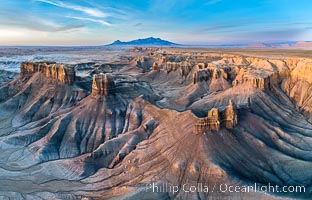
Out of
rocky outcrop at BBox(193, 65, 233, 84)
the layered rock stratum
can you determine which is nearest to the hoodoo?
the layered rock stratum

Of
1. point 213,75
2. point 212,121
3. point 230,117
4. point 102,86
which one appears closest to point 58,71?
point 102,86

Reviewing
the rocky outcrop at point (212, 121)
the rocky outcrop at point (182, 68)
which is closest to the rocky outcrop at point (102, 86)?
the rocky outcrop at point (212, 121)

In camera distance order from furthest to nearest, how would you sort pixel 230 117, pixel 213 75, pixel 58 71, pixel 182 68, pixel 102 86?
pixel 182 68 → pixel 213 75 → pixel 58 71 → pixel 102 86 → pixel 230 117

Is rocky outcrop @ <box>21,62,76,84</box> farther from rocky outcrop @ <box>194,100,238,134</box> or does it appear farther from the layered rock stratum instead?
rocky outcrop @ <box>194,100,238,134</box>

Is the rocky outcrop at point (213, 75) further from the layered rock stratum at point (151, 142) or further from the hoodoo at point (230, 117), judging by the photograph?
the hoodoo at point (230, 117)

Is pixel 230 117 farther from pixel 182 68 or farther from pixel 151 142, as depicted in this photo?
pixel 182 68

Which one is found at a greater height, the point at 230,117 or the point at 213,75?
the point at 230,117

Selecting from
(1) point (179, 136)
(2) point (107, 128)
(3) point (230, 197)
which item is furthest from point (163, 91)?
(3) point (230, 197)

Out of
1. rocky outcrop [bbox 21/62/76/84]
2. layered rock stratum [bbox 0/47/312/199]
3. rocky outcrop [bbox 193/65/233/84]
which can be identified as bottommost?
layered rock stratum [bbox 0/47/312/199]
